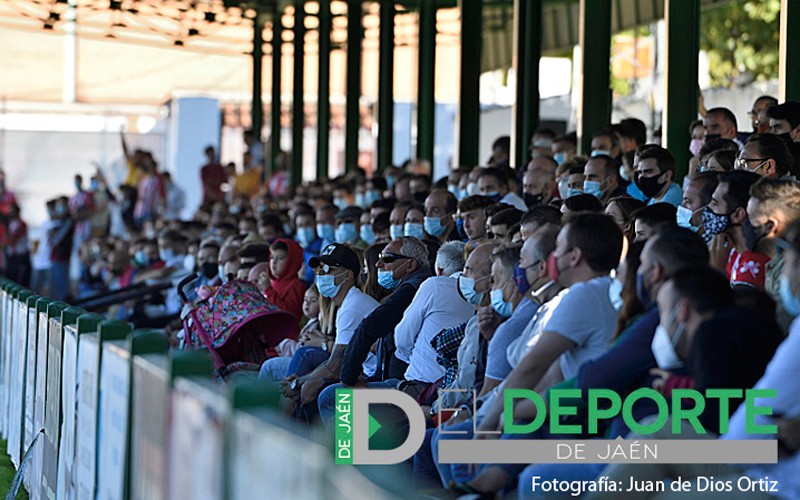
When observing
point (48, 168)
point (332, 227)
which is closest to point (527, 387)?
point (332, 227)

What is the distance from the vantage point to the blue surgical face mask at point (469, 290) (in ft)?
25.7

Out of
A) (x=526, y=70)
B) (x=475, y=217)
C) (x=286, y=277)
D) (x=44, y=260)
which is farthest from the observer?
(x=44, y=260)

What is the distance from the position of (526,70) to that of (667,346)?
40.6 feet

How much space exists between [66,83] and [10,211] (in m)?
10.4

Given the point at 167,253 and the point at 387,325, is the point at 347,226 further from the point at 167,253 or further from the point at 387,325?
the point at 167,253

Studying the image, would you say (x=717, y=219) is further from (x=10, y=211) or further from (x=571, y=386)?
(x=10, y=211)

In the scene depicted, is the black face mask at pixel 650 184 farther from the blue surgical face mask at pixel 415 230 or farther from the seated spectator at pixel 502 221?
the blue surgical face mask at pixel 415 230

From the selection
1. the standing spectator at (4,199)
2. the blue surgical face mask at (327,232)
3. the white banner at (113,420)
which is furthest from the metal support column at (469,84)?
the white banner at (113,420)

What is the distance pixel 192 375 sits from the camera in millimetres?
5020

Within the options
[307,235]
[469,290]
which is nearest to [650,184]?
[469,290]

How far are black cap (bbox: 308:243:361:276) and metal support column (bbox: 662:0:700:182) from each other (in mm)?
4356

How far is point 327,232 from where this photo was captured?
1432 cm

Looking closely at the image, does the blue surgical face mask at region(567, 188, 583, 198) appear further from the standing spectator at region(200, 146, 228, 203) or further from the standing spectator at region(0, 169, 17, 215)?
the standing spectator at region(0, 169, 17, 215)

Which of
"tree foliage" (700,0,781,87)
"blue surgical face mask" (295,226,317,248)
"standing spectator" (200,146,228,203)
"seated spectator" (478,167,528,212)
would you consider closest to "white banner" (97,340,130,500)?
"seated spectator" (478,167,528,212)
